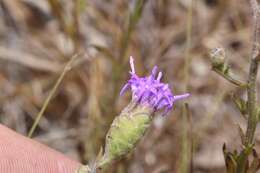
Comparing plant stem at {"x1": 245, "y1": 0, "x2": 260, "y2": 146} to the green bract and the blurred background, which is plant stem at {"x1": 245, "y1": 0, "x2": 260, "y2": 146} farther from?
the blurred background

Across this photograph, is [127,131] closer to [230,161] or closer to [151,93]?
[151,93]

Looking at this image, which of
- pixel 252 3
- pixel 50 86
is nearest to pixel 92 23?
pixel 50 86

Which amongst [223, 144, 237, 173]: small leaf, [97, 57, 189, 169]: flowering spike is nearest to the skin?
[97, 57, 189, 169]: flowering spike

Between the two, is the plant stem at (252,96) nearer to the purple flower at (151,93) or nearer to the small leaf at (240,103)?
the small leaf at (240,103)

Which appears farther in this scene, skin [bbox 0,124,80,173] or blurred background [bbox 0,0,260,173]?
blurred background [bbox 0,0,260,173]

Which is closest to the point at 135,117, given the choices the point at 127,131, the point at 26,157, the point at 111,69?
the point at 127,131

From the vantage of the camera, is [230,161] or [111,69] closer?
[230,161]

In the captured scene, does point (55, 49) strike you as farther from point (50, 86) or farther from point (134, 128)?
point (134, 128)
